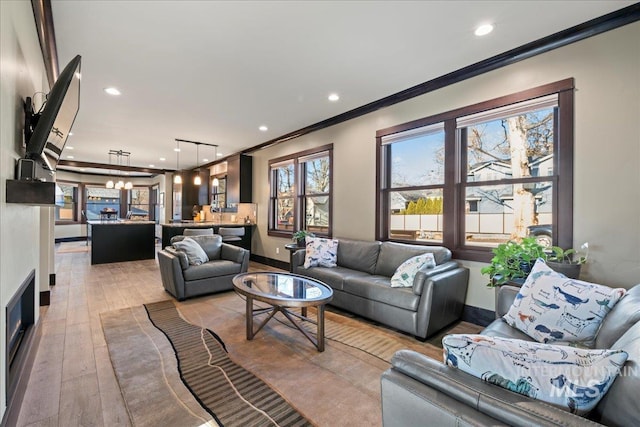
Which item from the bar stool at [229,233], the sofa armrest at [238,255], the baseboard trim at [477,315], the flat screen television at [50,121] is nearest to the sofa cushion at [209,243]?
the sofa armrest at [238,255]

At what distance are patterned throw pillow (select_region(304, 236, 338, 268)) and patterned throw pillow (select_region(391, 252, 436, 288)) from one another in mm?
1235

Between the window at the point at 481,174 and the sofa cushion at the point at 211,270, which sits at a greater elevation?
the window at the point at 481,174

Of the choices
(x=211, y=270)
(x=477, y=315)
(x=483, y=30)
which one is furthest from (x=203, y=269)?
(x=483, y=30)

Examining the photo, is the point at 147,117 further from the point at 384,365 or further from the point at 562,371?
the point at 562,371

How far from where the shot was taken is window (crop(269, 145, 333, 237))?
17.6 ft

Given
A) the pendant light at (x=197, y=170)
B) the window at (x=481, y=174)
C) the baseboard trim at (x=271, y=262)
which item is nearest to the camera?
the window at (x=481, y=174)

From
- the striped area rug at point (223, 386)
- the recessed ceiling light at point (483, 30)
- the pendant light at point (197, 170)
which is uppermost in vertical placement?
the recessed ceiling light at point (483, 30)

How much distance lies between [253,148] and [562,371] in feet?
22.6

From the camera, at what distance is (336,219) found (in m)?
4.96

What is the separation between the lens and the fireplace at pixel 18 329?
1707 millimetres

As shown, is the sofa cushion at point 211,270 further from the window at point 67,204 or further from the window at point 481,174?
the window at point 67,204

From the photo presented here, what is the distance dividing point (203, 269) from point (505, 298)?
11.9 ft

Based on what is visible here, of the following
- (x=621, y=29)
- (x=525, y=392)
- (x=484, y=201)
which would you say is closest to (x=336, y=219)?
(x=484, y=201)

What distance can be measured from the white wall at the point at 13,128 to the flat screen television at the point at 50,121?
83 millimetres
